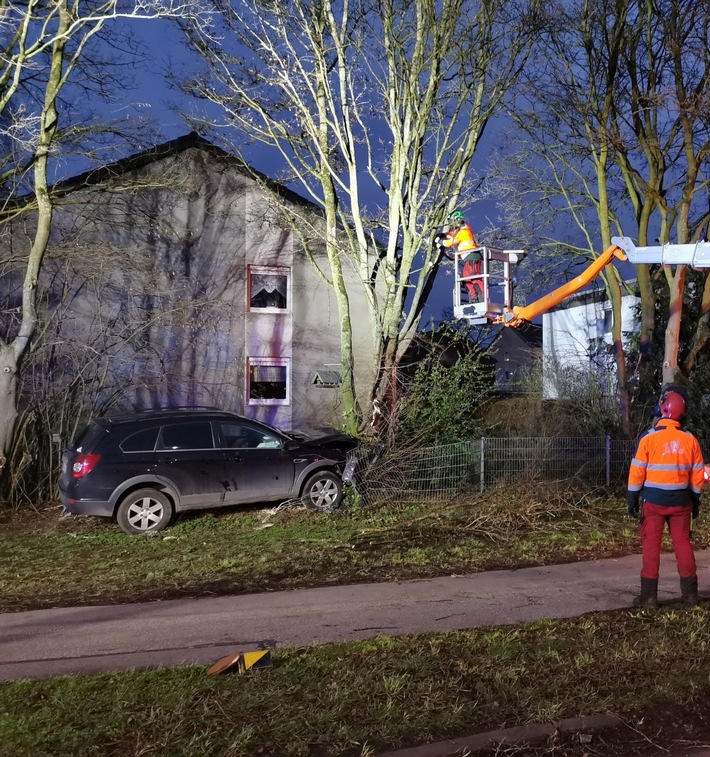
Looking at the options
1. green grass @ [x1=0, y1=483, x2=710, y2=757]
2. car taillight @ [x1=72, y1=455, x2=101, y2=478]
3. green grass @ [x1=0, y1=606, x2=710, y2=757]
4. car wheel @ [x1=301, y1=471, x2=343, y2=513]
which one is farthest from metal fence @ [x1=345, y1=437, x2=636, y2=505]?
green grass @ [x1=0, y1=606, x2=710, y2=757]

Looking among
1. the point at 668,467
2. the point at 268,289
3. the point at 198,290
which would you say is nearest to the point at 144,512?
the point at 668,467

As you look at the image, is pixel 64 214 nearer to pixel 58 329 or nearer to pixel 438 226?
pixel 58 329

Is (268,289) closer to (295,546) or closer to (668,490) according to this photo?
(295,546)

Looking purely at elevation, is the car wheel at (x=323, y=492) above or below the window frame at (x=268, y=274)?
below

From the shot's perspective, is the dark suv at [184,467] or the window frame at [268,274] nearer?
the dark suv at [184,467]

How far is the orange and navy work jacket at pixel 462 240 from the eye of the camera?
8.93 meters

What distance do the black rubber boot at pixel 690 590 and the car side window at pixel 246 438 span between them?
6.85 meters

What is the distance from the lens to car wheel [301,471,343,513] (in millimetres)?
12305

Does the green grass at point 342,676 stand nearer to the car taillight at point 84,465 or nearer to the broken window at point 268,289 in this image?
the car taillight at point 84,465

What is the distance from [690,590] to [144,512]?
7386 mm

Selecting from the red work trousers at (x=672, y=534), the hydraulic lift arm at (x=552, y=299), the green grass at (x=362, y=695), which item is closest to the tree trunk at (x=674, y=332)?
the hydraulic lift arm at (x=552, y=299)

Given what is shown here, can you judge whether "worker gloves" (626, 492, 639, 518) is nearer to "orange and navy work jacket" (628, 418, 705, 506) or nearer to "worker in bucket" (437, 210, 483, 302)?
"orange and navy work jacket" (628, 418, 705, 506)

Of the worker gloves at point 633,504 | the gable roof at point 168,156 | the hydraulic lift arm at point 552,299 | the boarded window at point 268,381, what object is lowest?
the worker gloves at point 633,504

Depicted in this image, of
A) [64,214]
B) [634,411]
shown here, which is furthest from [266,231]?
[634,411]
